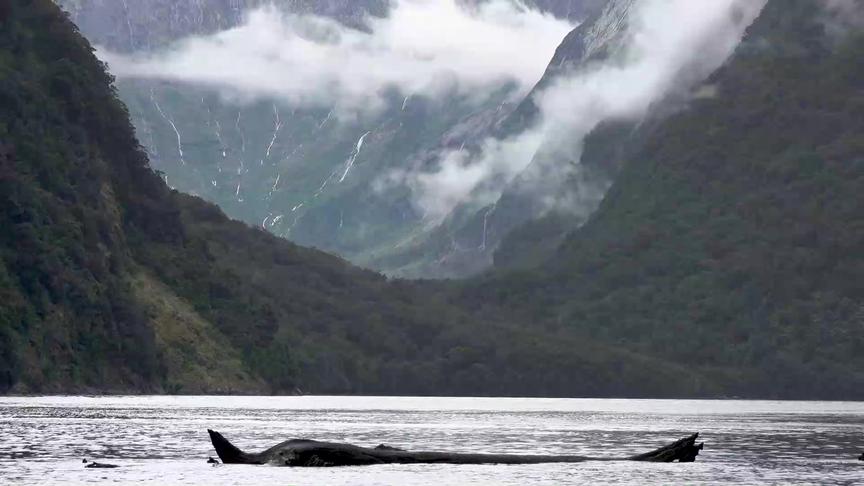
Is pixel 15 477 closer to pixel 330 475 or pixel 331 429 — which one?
pixel 330 475

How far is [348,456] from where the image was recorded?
95.8 m

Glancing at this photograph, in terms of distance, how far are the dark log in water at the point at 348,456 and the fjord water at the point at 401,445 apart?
69 cm

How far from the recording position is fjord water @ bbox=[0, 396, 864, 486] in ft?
291

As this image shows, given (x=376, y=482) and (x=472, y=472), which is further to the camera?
(x=472, y=472)

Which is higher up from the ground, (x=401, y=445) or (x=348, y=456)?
(x=401, y=445)

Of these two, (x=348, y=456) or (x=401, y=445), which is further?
(x=401, y=445)

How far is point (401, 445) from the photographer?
402ft

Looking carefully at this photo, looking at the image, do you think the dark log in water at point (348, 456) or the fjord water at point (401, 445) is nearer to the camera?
the fjord water at point (401, 445)

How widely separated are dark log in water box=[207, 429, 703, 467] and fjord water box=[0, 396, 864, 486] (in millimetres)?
690

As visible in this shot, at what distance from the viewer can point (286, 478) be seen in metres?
86.6

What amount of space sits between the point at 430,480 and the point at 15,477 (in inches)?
854

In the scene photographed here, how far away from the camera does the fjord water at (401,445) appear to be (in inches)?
3487

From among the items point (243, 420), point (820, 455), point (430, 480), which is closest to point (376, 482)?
point (430, 480)

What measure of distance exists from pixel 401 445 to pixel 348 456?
27.1m
